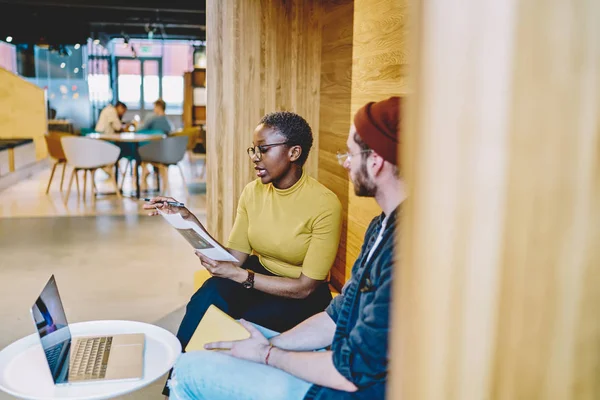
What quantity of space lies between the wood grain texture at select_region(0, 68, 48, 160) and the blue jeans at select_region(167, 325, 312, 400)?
1200 centimetres

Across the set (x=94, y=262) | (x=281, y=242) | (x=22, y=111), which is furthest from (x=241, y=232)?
(x=22, y=111)

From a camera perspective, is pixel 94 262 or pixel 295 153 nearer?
pixel 295 153

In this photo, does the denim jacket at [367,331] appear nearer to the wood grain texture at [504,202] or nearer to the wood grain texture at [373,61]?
the wood grain texture at [504,202]

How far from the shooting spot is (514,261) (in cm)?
69

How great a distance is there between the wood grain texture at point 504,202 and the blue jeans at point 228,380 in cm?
100

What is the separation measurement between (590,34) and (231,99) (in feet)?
11.8

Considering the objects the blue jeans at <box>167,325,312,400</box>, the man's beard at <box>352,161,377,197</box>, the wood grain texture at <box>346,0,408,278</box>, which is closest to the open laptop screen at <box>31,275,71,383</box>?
the blue jeans at <box>167,325,312,400</box>

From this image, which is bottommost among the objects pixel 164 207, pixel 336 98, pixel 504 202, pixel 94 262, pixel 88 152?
pixel 94 262

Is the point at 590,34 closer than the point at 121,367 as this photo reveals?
Yes

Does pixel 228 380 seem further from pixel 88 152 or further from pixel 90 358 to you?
pixel 88 152

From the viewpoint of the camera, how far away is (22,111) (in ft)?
44.0

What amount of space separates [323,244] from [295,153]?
0.42 meters

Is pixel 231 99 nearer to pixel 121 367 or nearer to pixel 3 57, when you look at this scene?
pixel 121 367

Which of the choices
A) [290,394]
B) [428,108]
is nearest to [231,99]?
[290,394]
